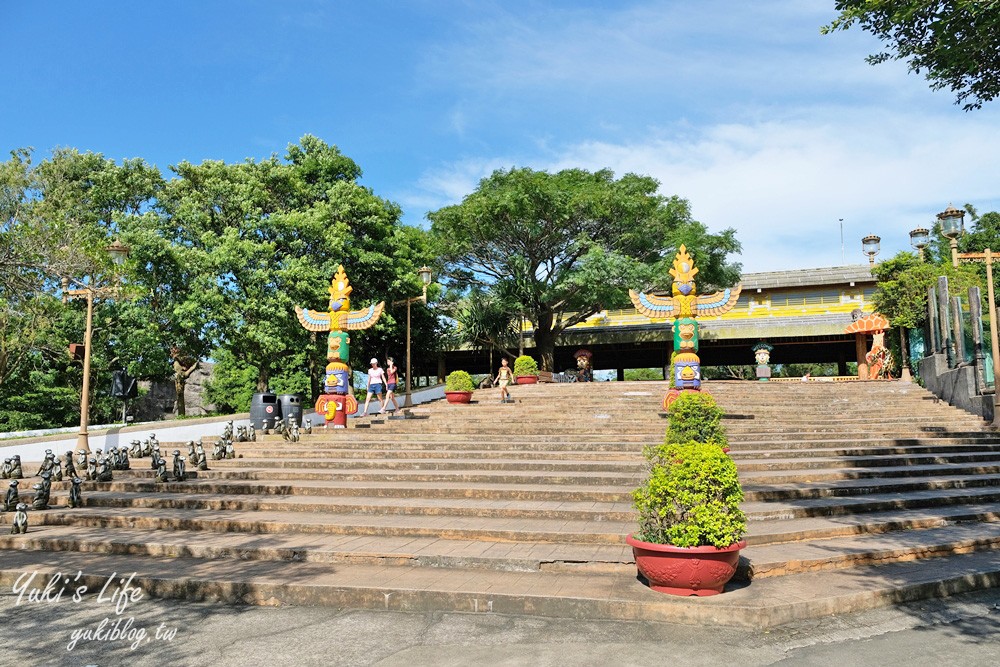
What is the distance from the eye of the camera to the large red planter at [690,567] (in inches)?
204

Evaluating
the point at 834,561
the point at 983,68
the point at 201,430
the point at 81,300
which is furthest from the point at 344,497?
the point at 81,300

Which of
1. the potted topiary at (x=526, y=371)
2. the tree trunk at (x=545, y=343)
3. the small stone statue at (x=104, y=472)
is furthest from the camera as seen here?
the tree trunk at (x=545, y=343)

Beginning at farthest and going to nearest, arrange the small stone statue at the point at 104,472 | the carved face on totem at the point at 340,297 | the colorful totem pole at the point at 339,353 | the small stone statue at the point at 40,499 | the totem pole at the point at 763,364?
the totem pole at the point at 763,364 → the carved face on totem at the point at 340,297 → the colorful totem pole at the point at 339,353 → the small stone statue at the point at 104,472 → the small stone statue at the point at 40,499

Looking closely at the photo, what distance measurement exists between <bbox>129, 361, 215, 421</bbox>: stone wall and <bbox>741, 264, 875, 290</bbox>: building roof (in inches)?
1033

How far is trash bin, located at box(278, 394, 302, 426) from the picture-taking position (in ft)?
53.0

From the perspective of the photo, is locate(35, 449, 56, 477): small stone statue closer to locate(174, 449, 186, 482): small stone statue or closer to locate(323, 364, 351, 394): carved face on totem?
locate(174, 449, 186, 482): small stone statue

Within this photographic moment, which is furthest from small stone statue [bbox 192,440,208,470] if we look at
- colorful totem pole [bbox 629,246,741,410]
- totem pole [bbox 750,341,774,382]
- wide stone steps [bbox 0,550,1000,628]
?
totem pole [bbox 750,341,774,382]

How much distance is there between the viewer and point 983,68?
27.4 feet

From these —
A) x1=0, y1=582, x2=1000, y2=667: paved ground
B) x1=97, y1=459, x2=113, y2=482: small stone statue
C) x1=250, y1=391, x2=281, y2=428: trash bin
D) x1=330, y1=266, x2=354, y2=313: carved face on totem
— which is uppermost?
x1=330, y1=266, x2=354, y2=313: carved face on totem

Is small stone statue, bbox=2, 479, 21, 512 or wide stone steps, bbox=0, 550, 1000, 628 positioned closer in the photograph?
wide stone steps, bbox=0, 550, 1000, 628

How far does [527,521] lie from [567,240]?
19435mm

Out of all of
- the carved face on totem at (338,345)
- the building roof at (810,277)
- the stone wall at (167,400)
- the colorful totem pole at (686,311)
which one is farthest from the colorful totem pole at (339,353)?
the building roof at (810,277)

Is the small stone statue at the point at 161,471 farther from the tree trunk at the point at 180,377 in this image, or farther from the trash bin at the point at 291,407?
A: the tree trunk at the point at 180,377

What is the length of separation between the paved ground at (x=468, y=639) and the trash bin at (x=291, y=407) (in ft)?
34.9
